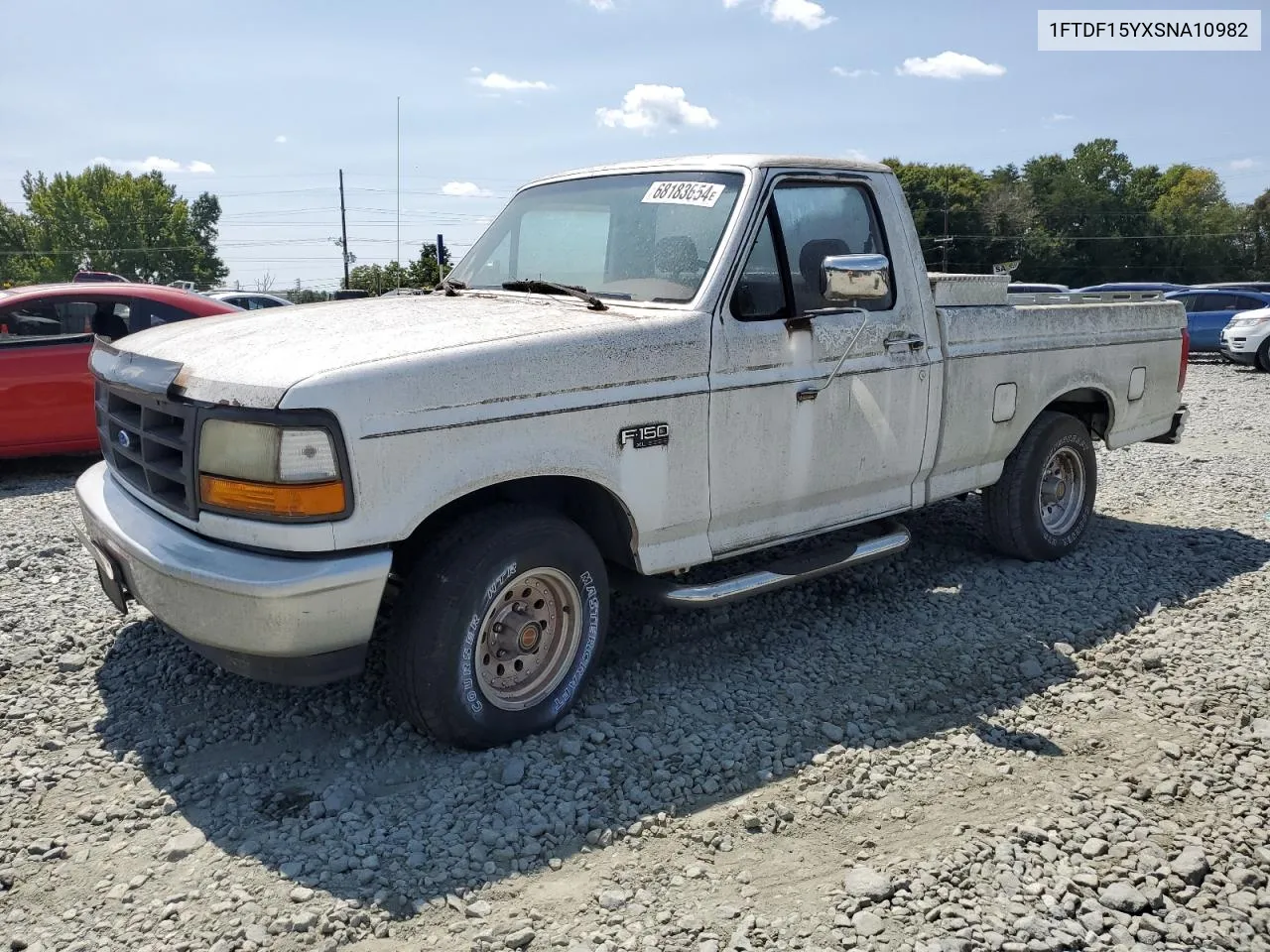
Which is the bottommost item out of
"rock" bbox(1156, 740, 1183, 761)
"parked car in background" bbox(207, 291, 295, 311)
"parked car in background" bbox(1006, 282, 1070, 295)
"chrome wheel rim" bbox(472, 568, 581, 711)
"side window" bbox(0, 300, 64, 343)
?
"rock" bbox(1156, 740, 1183, 761)

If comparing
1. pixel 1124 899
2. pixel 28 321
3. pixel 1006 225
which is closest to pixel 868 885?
pixel 1124 899

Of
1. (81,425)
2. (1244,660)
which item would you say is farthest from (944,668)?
(81,425)

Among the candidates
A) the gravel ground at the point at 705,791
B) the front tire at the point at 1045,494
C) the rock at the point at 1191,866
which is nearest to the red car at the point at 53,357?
the gravel ground at the point at 705,791

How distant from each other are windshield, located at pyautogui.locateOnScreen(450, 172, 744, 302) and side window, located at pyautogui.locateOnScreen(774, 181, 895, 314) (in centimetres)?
31

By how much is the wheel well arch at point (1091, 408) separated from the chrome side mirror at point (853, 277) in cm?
249

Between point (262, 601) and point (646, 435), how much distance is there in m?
1.46

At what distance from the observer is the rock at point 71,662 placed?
4.36 m

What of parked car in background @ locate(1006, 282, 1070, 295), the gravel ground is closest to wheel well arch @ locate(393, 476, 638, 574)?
the gravel ground

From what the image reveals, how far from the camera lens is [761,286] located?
4.20 metres

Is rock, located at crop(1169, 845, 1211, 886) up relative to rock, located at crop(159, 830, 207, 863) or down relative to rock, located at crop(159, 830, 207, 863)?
up

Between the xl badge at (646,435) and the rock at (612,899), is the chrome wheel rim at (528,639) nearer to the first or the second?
the xl badge at (646,435)

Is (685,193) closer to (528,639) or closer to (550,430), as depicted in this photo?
(550,430)

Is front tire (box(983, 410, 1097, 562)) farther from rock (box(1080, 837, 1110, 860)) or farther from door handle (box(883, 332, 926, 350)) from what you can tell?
rock (box(1080, 837, 1110, 860))

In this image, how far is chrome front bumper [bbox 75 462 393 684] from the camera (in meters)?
3.10
